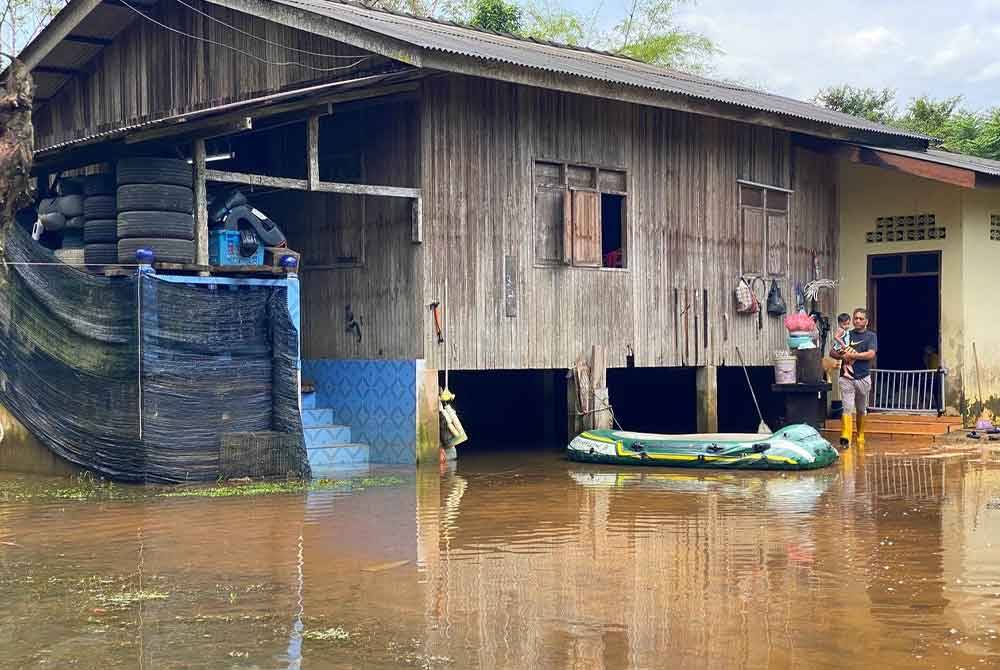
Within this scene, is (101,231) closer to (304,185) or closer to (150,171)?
(150,171)

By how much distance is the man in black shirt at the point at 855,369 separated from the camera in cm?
1814

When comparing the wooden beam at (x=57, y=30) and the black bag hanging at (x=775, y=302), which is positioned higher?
the wooden beam at (x=57, y=30)

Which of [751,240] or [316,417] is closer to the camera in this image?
[316,417]

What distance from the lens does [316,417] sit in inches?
A: 614

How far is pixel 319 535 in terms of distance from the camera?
10.4 metres

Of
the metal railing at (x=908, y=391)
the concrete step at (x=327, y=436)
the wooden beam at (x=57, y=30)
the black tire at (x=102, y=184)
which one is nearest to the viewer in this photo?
the black tire at (x=102, y=184)

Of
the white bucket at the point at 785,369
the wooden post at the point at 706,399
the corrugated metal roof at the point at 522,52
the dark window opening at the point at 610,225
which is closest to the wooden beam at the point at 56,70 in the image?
the corrugated metal roof at the point at 522,52

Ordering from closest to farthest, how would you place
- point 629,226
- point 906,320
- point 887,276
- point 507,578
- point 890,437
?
point 507,578, point 629,226, point 890,437, point 887,276, point 906,320

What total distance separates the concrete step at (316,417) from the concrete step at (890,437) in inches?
311

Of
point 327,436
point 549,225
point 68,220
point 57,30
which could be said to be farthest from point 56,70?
point 549,225

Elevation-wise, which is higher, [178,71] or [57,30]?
[57,30]

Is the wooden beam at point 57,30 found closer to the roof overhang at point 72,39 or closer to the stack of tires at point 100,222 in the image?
the roof overhang at point 72,39

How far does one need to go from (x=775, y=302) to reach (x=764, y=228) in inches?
45.3

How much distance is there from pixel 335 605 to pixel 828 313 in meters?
15.2
